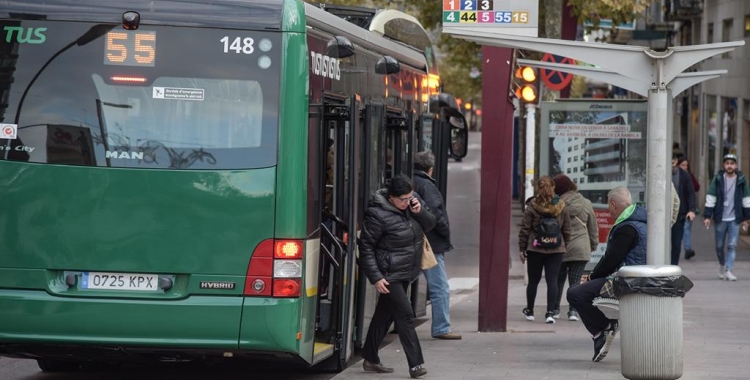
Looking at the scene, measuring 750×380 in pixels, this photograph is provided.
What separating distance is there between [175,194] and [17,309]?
1.23m

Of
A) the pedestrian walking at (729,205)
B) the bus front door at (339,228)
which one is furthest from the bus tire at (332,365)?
the pedestrian walking at (729,205)

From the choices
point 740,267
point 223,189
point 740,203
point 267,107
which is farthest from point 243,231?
point 740,267

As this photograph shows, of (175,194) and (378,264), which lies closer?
(175,194)

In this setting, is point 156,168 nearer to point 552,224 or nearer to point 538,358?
point 538,358

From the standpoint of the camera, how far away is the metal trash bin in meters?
8.99

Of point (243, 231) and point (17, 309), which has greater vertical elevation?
point (243, 231)

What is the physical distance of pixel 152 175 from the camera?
27.2ft

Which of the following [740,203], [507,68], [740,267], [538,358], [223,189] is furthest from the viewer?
[740,267]

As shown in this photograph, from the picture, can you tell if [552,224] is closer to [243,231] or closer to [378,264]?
[378,264]

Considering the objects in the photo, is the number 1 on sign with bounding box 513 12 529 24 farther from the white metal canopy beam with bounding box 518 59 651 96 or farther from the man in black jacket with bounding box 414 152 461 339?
the white metal canopy beam with bounding box 518 59 651 96

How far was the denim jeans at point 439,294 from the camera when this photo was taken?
12.3 m

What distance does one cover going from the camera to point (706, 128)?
3606 centimetres

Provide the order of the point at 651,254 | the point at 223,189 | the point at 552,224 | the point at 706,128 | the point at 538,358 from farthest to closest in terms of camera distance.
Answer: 1. the point at 706,128
2. the point at 552,224
3. the point at 538,358
4. the point at 651,254
5. the point at 223,189

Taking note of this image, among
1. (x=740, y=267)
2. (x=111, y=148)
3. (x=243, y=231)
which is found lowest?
(x=740, y=267)
